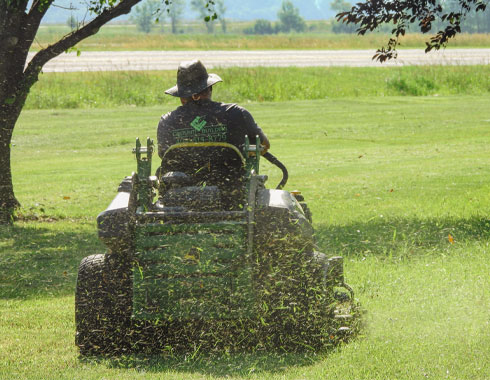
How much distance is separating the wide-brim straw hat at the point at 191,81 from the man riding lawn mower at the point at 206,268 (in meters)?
0.21

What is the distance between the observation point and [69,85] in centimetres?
2836

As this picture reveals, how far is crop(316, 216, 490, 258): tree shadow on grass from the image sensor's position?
27.0 ft

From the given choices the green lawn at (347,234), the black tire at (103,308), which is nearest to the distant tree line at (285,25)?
the green lawn at (347,234)

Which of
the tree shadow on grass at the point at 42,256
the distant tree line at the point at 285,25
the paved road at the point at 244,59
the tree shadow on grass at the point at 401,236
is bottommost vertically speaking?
the tree shadow on grass at the point at 42,256

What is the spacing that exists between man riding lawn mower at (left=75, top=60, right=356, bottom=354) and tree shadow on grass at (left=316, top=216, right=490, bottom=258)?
272 centimetres

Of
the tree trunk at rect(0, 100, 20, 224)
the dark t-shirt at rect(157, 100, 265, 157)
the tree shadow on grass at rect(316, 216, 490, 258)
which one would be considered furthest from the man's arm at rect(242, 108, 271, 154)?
the tree trunk at rect(0, 100, 20, 224)

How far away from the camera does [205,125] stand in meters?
5.48

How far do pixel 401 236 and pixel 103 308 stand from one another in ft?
15.1

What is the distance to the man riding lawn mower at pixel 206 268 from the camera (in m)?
4.97

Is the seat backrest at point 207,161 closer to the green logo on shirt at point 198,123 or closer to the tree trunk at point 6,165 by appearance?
the green logo on shirt at point 198,123

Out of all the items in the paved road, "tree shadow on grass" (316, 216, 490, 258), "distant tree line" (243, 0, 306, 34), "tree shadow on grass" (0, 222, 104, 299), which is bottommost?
"tree shadow on grass" (0, 222, 104, 299)

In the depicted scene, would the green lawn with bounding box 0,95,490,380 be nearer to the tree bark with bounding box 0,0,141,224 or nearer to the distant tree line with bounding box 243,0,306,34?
the tree bark with bounding box 0,0,141,224

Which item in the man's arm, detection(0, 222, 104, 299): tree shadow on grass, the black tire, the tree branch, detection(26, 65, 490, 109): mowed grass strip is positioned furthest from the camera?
detection(26, 65, 490, 109): mowed grass strip

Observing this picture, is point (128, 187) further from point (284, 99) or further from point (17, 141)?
point (284, 99)
